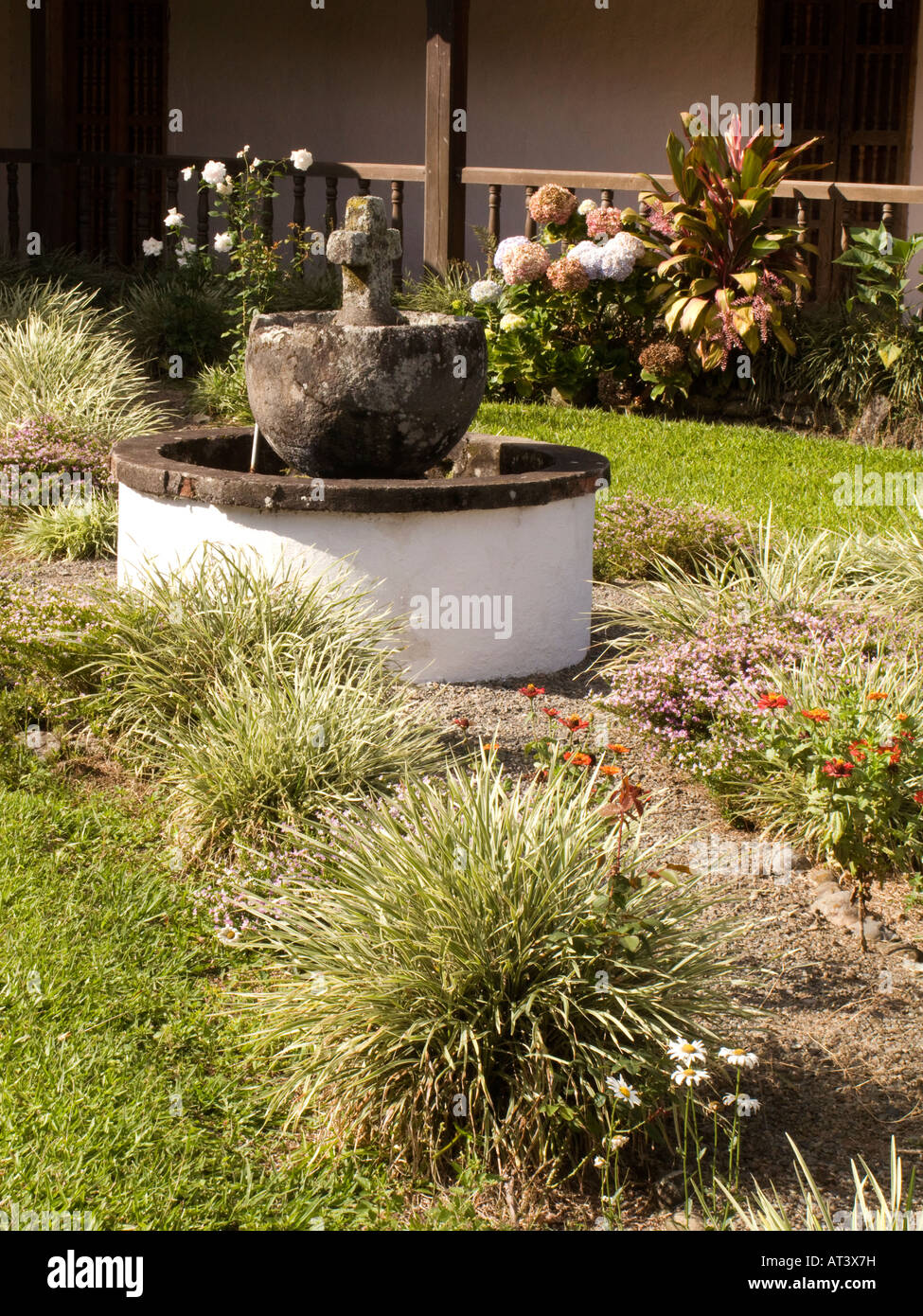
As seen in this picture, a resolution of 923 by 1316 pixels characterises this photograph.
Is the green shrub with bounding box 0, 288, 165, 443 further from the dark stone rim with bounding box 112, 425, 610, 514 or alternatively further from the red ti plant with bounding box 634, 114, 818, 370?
the red ti plant with bounding box 634, 114, 818, 370

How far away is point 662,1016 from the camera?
9.70 feet

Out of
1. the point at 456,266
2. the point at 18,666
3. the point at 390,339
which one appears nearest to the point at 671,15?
the point at 456,266

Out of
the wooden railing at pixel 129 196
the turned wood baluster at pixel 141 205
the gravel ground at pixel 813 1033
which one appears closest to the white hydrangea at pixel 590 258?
the wooden railing at pixel 129 196

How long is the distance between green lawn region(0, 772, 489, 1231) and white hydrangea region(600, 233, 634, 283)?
6748mm

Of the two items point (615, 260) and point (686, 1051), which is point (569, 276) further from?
point (686, 1051)

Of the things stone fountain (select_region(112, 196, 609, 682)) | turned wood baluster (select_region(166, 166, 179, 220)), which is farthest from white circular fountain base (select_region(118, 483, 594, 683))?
turned wood baluster (select_region(166, 166, 179, 220))

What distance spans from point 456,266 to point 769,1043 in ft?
28.5

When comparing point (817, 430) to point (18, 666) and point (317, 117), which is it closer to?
point (317, 117)

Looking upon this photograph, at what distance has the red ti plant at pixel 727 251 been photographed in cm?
958

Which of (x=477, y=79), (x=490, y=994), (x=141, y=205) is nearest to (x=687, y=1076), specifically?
(x=490, y=994)

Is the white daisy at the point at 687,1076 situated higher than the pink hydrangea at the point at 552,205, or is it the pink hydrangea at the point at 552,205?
the pink hydrangea at the point at 552,205

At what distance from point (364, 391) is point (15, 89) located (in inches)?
369

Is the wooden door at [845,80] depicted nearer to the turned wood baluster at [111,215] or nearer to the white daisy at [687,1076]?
the turned wood baluster at [111,215]

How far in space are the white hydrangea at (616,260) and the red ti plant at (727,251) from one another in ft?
0.80
